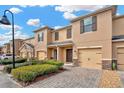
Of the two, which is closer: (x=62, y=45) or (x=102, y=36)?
(x=102, y=36)

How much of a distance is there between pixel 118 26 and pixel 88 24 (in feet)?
10.3

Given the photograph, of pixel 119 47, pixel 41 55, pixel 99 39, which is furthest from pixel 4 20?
pixel 41 55

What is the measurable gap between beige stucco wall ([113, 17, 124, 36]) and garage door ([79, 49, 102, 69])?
2.75 metres

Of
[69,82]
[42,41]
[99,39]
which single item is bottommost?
[69,82]

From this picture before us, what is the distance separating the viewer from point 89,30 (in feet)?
46.5

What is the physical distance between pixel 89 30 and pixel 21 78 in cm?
926

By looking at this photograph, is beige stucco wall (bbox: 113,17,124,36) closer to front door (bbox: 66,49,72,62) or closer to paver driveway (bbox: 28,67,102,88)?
paver driveway (bbox: 28,67,102,88)

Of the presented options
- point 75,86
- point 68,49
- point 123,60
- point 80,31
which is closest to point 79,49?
point 80,31

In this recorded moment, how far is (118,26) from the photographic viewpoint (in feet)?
43.6

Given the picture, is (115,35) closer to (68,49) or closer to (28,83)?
(68,49)

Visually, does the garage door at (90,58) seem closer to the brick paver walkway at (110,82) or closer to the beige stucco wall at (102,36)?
the beige stucco wall at (102,36)

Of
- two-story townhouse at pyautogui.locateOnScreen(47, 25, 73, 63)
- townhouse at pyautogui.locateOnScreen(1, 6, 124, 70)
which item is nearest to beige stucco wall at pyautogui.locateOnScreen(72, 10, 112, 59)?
townhouse at pyautogui.locateOnScreen(1, 6, 124, 70)

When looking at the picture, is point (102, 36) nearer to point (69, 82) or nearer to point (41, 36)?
point (69, 82)

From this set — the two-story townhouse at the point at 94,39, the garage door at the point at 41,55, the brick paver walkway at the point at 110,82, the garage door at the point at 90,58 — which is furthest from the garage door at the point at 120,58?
the garage door at the point at 41,55
